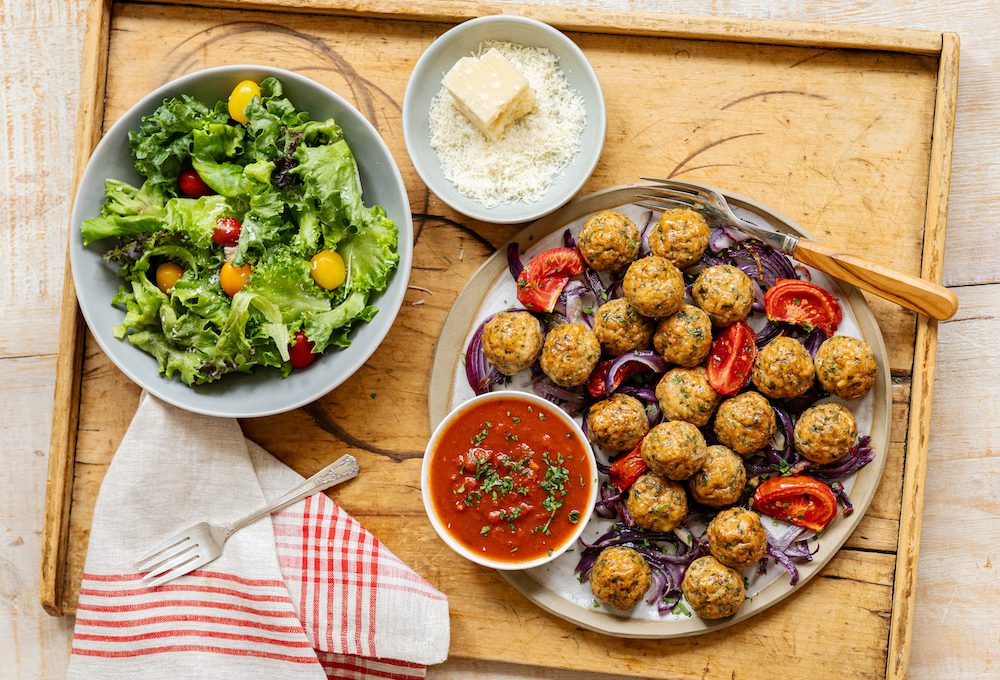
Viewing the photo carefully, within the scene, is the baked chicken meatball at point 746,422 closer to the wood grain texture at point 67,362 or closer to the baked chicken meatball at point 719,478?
the baked chicken meatball at point 719,478

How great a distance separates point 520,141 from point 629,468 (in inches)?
65.6

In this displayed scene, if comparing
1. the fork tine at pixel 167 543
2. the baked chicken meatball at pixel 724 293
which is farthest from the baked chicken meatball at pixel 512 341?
the fork tine at pixel 167 543

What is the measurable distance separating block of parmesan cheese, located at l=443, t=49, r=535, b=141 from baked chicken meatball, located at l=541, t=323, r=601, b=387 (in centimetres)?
104

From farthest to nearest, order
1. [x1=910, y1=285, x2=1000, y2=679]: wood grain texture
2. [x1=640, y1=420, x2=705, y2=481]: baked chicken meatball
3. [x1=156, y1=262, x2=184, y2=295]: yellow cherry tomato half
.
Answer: [x1=910, y1=285, x2=1000, y2=679]: wood grain texture
[x1=156, y1=262, x2=184, y2=295]: yellow cherry tomato half
[x1=640, y1=420, x2=705, y2=481]: baked chicken meatball

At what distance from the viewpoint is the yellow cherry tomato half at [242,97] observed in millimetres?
3594

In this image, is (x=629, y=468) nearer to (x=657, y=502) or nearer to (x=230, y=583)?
(x=657, y=502)

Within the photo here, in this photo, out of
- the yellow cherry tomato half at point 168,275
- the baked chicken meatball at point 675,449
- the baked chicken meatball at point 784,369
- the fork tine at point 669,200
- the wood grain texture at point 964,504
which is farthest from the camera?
the wood grain texture at point 964,504

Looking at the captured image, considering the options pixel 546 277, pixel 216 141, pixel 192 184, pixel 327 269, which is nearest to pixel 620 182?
pixel 546 277

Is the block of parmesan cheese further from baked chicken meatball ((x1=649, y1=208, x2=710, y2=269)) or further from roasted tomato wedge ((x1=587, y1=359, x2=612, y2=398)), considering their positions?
roasted tomato wedge ((x1=587, y1=359, x2=612, y2=398))

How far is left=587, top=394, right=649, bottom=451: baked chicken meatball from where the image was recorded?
355 centimetres

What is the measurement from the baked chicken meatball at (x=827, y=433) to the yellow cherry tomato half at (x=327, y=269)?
90.3 inches

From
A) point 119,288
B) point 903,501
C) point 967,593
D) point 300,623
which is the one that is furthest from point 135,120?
point 967,593

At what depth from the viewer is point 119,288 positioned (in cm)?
367

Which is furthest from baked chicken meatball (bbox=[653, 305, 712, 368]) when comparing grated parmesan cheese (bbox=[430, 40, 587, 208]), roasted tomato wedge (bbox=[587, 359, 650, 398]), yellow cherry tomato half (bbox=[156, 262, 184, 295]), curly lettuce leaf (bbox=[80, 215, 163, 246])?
curly lettuce leaf (bbox=[80, 215, 163, 246])
